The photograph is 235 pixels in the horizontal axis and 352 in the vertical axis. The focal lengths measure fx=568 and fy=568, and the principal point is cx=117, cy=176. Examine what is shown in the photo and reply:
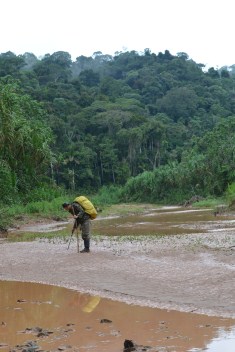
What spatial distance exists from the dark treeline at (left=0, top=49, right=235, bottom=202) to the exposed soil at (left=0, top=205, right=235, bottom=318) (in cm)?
1349

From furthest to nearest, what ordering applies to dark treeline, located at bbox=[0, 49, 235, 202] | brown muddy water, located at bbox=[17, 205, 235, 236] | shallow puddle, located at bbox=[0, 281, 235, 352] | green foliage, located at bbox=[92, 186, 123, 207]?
green foliage, located at bbox=[92, 186, 123, 207] → dark treeline, located at bbox=[0, 49, 235, 202] → brown muddy water, located at bbox=[17, 205, 235, 236] → shallow puddle, located at bbox=[0, 281, 235, 352]

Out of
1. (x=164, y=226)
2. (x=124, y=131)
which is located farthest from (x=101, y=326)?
(x=124, y=131)

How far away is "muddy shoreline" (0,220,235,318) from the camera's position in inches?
323

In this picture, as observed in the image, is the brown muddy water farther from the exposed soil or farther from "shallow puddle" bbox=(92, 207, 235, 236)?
the exposed soil

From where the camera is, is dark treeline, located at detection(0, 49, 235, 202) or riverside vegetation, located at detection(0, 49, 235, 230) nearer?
riverside vegetation, located at detection(0, 49, 235, 230)

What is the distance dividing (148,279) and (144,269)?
3.15 feet

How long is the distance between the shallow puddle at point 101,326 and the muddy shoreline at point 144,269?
16.2 inches

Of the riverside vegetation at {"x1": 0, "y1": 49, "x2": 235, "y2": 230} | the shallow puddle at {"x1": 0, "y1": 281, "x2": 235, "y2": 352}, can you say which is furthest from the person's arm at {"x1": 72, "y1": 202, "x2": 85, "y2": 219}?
the riverside vegetation at {"x1": 0, "y1": 49, "x2": 235, "y2": 230}

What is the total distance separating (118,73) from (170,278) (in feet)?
346

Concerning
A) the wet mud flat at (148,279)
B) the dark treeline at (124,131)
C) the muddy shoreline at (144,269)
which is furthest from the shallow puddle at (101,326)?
the dark treeline at (124,131)

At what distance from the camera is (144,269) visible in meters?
10.7

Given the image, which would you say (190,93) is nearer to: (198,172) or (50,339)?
(198,172)

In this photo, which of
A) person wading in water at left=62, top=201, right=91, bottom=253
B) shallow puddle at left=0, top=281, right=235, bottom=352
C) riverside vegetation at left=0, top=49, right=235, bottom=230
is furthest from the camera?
riverside vegetation at left=0, top=49, right=235, bottom=230

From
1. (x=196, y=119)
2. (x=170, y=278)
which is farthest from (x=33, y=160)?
(x=196, y=119)
